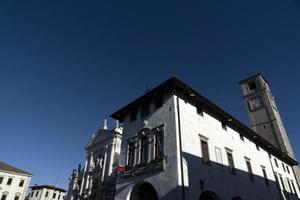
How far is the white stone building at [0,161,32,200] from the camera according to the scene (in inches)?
1665

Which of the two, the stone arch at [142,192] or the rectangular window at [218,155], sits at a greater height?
the rectangular window at [218,155]

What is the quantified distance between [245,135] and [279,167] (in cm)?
970

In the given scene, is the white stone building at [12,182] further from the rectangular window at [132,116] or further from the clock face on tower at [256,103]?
the clock face on tower at [256,103]

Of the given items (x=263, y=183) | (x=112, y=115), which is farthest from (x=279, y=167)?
(x=112, y=115)

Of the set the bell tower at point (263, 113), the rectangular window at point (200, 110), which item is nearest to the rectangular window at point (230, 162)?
the rectangular window at point (200, 110)

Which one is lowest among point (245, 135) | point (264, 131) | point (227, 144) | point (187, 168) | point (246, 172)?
point (187, 168)

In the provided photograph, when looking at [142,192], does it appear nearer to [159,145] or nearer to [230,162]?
[159,145]

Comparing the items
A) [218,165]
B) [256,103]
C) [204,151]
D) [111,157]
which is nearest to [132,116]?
[204,151]

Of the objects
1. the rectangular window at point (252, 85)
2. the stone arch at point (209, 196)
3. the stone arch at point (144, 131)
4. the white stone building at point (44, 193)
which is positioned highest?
the rectangular window at point (252, 85)

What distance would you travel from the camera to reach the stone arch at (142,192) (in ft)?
48.3

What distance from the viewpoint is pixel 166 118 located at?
15219 millimetres

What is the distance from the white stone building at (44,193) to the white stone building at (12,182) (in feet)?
35.3

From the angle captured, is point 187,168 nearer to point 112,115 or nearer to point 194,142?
point 194,142

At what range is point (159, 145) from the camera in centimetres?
1459
